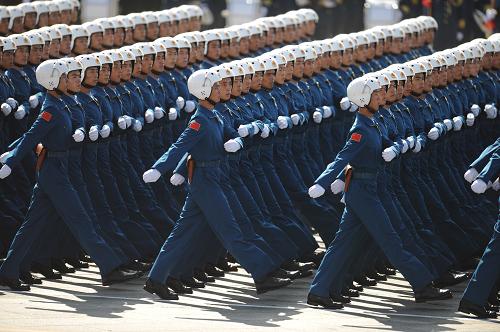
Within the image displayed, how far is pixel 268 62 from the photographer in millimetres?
17828

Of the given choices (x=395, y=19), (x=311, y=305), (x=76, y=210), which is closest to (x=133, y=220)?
(x=76, y=210)

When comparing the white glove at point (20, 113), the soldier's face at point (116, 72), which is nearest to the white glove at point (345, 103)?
the soldier's face at point (116, 72)

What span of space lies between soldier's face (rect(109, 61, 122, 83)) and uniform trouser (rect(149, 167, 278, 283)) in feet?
6.30

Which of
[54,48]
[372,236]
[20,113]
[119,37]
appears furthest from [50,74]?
[119,37]

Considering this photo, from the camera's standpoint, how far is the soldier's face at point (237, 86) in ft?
55.5

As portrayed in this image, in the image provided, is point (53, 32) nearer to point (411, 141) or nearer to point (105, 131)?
point (105, 131)

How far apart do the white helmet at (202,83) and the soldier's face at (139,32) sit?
4.57 metres

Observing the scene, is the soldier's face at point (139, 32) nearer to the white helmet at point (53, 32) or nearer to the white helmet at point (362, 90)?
the white helmet at point (53, 32)

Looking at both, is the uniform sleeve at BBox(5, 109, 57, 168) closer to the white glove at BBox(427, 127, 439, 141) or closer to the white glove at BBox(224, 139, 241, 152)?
the white glove at BBox(224, 139, 241, 152)

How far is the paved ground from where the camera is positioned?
15.1 meters

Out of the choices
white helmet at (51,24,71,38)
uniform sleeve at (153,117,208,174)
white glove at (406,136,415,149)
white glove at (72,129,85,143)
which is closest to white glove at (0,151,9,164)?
white glove at (72,129,85,143)

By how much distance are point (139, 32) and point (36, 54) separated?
264cm

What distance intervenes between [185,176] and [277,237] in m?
1.02

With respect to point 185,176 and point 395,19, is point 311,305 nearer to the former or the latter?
point 185,176
